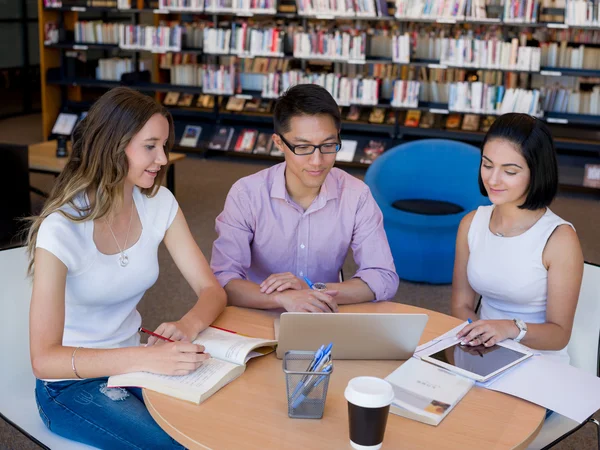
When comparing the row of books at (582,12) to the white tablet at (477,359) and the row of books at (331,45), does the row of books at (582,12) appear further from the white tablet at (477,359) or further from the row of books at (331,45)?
the white tablet at (477,359)

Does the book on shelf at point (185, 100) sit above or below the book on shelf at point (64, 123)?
above

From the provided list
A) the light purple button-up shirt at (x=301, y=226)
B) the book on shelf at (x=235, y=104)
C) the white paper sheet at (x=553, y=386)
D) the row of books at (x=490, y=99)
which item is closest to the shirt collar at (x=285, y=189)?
the light purple button-up shirt at (x=301, y=226)

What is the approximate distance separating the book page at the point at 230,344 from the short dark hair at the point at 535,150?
0.92 meters

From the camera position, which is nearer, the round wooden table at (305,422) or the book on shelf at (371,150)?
the round wooden table at (305,422)

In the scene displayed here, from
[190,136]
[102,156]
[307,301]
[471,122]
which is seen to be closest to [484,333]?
[307,301]

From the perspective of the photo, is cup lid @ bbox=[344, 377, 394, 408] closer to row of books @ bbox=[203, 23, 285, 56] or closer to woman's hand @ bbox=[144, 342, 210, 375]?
woman's hand @ bbox=[144, 342, 210, 375]

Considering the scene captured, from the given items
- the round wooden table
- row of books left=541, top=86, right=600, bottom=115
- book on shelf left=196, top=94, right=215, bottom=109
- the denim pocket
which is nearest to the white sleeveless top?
the round wooden table

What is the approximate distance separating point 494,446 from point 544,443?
53 cm

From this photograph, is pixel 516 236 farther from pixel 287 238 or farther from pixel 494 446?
pixel 494 446

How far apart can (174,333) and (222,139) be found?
5.97 m

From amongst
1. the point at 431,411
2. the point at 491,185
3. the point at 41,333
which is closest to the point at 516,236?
the point at 491,185

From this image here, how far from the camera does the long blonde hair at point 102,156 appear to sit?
77.9 inches

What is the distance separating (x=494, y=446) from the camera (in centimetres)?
147

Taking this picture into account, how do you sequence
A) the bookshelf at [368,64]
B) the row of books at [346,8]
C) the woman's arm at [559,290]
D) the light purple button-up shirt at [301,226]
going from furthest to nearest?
the row of books at [346,8] → the bookshelf at [368,64] → the light purple button-up shirt at [301,226] → the woman's arm at [559,290]
